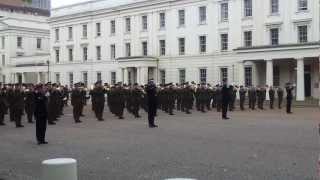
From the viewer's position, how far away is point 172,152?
13836 mm

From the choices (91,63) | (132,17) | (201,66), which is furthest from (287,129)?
(91,63)

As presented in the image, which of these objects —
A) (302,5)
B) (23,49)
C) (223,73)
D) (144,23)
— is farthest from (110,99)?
(23,49)

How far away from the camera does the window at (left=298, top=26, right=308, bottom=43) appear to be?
5077cm

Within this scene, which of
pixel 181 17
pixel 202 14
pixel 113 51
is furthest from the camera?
pixel 113 51

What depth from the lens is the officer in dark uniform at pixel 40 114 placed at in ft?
55.0

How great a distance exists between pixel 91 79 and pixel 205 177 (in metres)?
64.3

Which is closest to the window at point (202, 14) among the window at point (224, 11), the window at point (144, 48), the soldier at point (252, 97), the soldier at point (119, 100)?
the window at point (224, 11)

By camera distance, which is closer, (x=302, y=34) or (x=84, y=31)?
(x=302, y=34)

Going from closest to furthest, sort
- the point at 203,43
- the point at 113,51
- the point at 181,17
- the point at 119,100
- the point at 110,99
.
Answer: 1. the point at 119,100
2. the point at 110,99
3. the point at 203,43
4. the point at 181,17
5. the point at 113,51

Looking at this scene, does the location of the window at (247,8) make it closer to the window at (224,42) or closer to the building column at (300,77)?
the window at (224,42)

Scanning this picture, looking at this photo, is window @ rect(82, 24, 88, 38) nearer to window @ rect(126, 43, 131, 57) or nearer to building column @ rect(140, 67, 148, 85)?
window @ rect(126, 43, 131, 57)

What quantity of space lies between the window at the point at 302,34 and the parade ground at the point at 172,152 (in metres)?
31.1

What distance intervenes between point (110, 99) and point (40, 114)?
12464 mm

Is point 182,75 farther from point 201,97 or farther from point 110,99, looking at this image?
point 110,99
